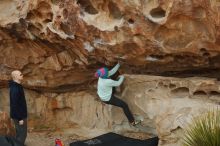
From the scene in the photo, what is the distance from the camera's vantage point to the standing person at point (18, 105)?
28.8ft

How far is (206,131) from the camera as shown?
7387 mm

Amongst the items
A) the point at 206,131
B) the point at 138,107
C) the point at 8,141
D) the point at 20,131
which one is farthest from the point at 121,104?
the point at 206,131

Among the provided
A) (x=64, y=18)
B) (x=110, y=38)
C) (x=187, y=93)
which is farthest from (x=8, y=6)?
(x=187, y=93)

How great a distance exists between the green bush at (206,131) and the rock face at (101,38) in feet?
4.52

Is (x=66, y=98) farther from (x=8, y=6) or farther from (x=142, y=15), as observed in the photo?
(x=142, y=15)

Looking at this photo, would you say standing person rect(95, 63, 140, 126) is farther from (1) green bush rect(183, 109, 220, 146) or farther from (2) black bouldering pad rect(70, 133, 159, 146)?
(1) green bush rect(183, 109, 220, 146)

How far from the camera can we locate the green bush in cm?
733

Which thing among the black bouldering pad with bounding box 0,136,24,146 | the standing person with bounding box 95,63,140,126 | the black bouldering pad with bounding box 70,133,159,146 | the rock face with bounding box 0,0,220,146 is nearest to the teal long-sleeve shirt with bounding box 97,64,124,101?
the standing person with bounding box 95,63,140,126

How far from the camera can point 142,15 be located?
8.45 meters

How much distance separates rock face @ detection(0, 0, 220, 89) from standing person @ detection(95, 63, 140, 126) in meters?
0.30

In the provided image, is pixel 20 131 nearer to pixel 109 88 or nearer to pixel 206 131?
pixel 109 88

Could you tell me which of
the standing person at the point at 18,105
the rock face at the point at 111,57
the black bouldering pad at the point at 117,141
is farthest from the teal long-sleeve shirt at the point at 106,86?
the standing person at the point at 18,105

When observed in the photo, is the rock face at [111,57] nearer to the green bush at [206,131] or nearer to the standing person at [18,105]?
the green bush at [206,131]

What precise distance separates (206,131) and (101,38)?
2.81 meters
